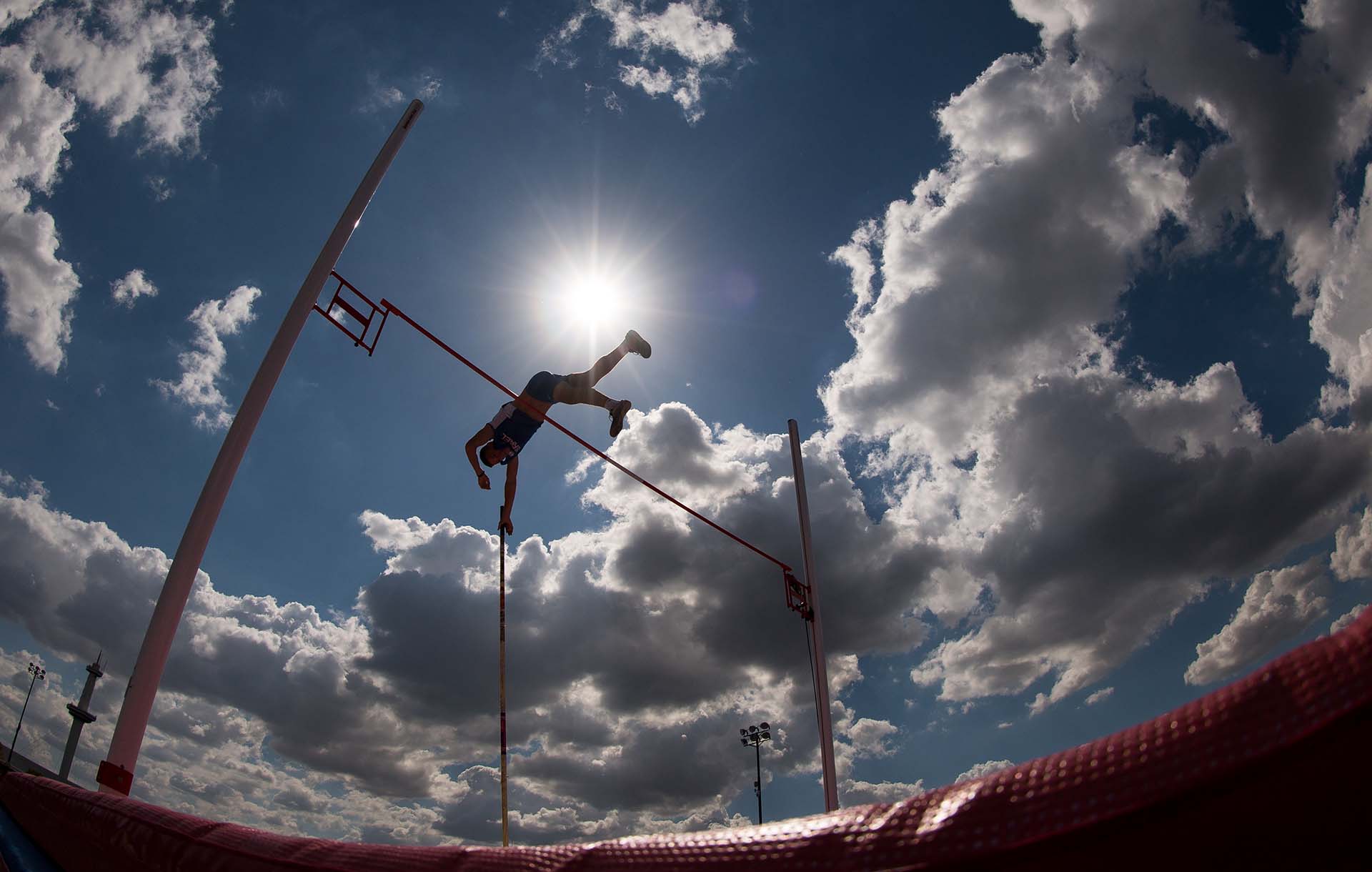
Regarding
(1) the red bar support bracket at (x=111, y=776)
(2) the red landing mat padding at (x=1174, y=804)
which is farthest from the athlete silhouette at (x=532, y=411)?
(2) the red landing mat padding at (x=1174, y=804)

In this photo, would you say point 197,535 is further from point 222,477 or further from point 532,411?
point 532,411

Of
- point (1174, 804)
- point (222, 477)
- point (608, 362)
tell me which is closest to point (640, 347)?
point (608, 362)

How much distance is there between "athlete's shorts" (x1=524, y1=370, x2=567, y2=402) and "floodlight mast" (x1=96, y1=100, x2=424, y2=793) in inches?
83.7

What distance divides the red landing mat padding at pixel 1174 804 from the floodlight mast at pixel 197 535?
5235 mm

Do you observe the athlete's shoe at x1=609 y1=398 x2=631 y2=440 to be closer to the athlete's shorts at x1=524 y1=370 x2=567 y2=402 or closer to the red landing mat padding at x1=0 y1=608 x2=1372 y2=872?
the athlete's shorts at x1=524 y1=370 x2=567 y2=402

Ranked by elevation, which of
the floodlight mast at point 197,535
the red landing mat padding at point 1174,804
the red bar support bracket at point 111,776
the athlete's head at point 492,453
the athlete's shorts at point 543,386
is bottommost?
the red landing mat padding at point 1174,804

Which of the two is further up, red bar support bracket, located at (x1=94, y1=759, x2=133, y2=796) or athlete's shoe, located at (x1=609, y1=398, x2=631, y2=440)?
athlete's shoe, located at (x1=609, y1=398, x2=631, y2=440)

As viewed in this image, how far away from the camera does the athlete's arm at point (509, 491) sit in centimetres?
724

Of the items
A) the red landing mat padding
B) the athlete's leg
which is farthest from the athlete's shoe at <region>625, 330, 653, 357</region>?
the red landing mat padding

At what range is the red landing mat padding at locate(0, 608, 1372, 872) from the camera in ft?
2.25

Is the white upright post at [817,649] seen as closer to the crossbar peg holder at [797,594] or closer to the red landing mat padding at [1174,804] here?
the crossbar peg holder at [797,594]

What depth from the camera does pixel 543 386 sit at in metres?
7.29

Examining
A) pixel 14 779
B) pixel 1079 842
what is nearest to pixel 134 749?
pixel 14 779

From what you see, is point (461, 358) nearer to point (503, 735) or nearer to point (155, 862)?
point (503, 735)
